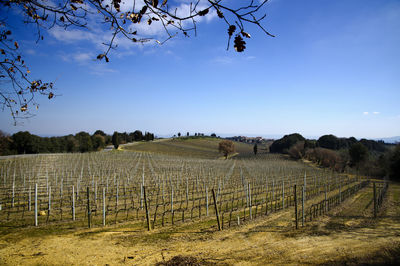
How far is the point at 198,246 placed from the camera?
21.2 ft

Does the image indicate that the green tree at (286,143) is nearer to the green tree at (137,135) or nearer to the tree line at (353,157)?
the tree line at (353,157)

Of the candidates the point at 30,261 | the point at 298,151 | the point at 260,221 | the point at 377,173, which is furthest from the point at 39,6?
the point at 298,151

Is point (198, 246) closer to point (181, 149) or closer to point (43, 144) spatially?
point (43, 144)

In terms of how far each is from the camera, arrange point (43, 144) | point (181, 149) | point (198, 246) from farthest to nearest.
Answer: point (181, 149), point (43, 144), point (198, 246)

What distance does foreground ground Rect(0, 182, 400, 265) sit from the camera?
5445mm

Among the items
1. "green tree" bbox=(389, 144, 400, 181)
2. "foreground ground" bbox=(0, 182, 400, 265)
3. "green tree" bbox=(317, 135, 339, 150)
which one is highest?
"green tree" bbox=(317, 135, 339, 150)

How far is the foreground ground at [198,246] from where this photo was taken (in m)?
5.45

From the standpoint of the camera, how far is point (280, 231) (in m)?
8.03

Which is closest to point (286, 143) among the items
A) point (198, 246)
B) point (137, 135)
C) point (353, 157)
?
point (353, 157)

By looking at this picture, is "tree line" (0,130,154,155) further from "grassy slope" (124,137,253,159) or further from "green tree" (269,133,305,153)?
"green tree" (269,133,305,153)

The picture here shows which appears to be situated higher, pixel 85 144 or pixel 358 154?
pixel 85 144

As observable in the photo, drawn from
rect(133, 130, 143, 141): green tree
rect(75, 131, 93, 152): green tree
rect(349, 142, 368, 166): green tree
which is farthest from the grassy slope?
rect(349, 142, 368, 166): green tree

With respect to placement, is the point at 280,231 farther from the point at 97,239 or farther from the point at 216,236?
the point at 97,239

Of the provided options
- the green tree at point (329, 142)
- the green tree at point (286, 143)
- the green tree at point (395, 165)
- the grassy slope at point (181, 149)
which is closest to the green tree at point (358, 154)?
the green tree at point (395, 165)
